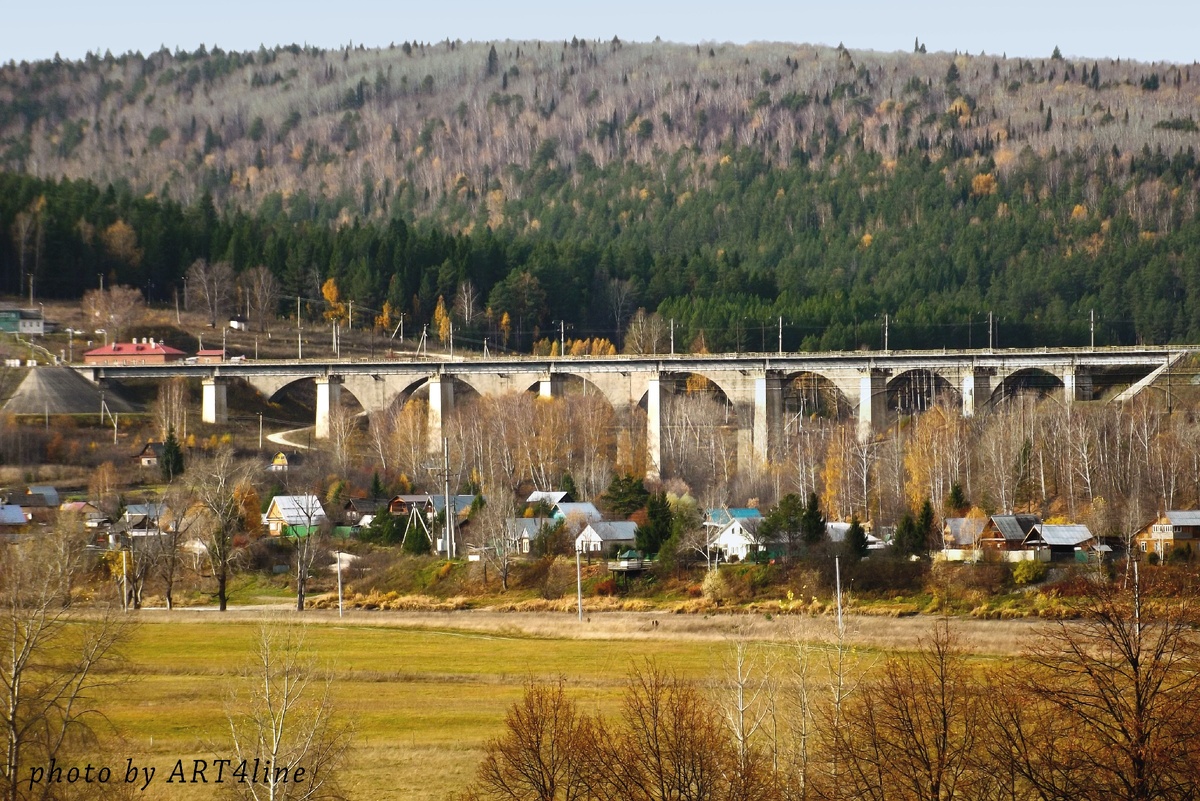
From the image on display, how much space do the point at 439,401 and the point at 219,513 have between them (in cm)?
4560

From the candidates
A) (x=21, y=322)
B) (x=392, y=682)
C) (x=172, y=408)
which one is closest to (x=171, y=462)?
(x=172, y=408)

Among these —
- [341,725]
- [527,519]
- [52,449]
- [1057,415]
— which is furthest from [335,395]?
[341,725]

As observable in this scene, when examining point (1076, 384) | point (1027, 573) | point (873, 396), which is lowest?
point (1027, 573)

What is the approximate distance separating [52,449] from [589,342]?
65.4 m

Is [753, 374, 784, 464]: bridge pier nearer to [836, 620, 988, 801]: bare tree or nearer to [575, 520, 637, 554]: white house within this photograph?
[575, 520, 637, 554]: white house

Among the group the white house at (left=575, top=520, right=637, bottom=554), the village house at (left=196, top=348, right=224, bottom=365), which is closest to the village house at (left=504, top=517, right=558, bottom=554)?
the white house at (left=575, top=520, right=637, bottom=554)

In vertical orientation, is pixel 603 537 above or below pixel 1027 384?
below

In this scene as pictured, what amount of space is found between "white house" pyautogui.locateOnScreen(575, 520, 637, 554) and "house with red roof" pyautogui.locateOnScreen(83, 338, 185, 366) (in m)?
55.0

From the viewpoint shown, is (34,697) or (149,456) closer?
(34,697)

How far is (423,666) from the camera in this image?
1833 inches

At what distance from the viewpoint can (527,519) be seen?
73375mm

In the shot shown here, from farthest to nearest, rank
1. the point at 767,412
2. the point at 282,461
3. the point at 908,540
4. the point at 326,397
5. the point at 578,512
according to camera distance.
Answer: the point at 326,397, the point at 767,412, the point at 282,461, the point at 578,512, the point at 908,540

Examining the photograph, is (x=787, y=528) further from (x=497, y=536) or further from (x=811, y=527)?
(x=497, y=536)

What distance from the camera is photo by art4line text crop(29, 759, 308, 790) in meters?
26.8
